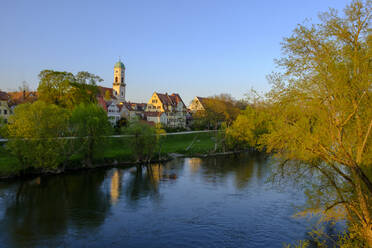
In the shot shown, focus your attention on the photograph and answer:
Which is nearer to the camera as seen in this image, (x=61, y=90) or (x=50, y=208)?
(x=50, y=208)

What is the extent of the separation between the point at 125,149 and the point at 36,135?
1867cm

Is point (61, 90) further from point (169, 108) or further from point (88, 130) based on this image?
point (169, 108)

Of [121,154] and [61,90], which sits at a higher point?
[61,90]

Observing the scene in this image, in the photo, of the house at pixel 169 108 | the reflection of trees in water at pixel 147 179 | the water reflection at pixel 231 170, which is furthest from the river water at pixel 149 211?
the house at pixel 169 108

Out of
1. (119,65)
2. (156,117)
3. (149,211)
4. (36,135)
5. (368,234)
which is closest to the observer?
(368,234)

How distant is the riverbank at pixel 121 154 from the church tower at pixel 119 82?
41.5 m

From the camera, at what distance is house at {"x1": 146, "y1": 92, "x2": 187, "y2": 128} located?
98000 mm

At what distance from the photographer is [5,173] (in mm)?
34031

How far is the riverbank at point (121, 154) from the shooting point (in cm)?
3534

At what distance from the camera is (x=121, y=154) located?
48.3 metres

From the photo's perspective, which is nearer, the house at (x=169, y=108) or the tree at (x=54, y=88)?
the tree at (x=54, y=88)

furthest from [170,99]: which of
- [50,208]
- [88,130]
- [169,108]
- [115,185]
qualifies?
[50,208]

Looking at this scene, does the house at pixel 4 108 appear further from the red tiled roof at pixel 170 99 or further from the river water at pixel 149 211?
the red tiled roof at pixel 170 99

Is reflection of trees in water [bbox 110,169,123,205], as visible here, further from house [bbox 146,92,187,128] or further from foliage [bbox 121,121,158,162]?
house [bbox 146,92,187,128]
